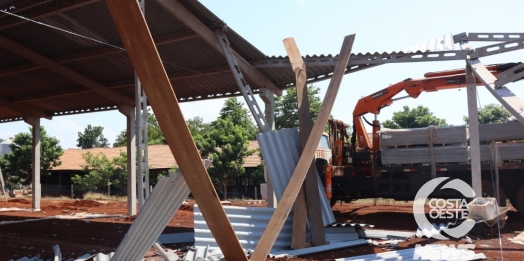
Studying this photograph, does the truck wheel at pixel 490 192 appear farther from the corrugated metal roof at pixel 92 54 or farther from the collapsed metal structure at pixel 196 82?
the corrugated metal roof at pixel 92 54

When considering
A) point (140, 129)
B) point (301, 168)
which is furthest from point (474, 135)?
point (140, 129)

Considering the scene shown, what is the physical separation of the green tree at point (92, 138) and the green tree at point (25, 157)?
131ft

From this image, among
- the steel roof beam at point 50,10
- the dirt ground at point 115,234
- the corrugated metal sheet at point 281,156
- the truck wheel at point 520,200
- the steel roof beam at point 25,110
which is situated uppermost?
the steel roof beam at point 50,10

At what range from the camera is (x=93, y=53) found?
534 inches

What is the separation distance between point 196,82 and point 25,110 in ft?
29.4

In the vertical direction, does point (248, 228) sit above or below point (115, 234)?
above

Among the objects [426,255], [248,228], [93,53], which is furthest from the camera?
[93,53]

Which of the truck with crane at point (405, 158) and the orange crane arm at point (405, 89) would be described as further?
the orange crane arm at point (405, 89)

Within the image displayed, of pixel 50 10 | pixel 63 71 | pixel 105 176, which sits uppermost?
pixel 50 10

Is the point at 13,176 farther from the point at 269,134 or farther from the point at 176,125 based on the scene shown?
the point at 176,125

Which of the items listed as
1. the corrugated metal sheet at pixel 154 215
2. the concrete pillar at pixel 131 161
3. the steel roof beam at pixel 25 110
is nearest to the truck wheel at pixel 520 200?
the corrugated metal sheet at pixel 154 215

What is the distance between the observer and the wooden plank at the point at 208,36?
34.2 ft

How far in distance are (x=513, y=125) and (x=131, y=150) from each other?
1220 cm

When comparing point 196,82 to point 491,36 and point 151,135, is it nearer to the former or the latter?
point 491,36
